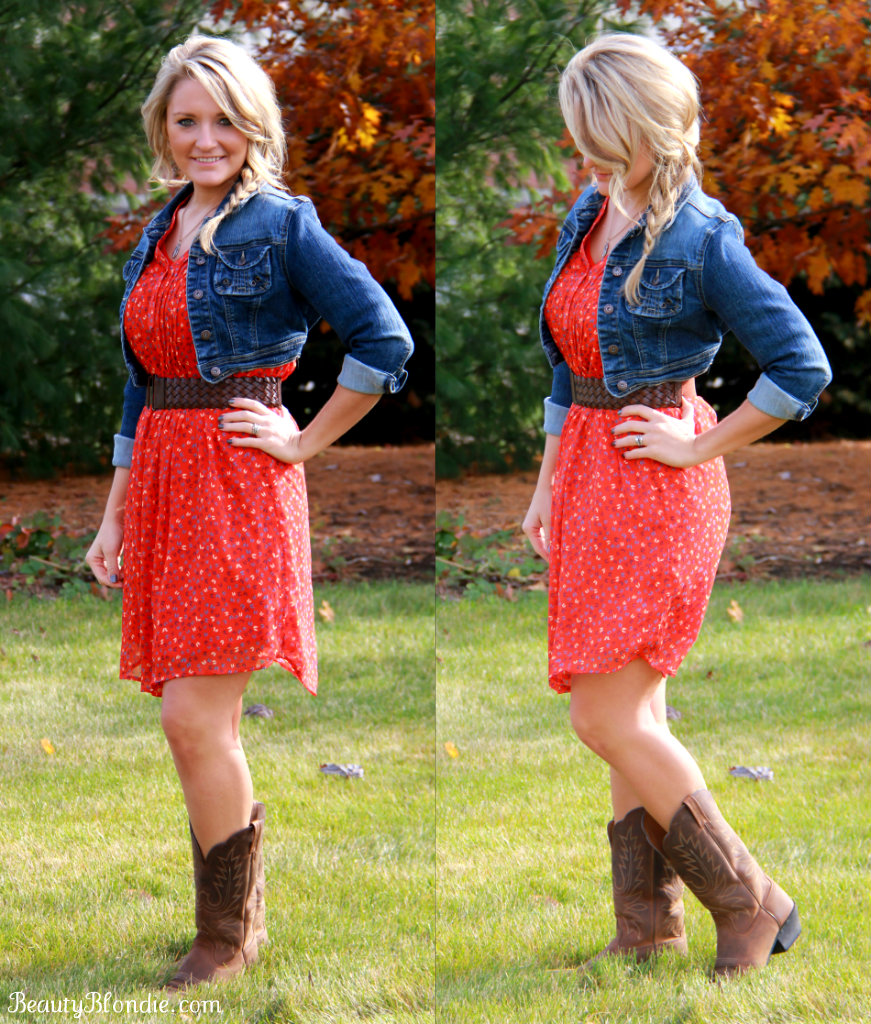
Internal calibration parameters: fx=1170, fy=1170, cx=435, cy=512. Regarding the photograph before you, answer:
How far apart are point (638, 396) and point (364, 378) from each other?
453 millimetres

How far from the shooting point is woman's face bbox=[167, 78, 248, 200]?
1.92m

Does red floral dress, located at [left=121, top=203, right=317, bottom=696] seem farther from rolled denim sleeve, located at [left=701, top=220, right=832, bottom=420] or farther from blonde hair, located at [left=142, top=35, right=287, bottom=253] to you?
rolled denim sleeve, located at [left=701, top=220, right=832, bottom=420]

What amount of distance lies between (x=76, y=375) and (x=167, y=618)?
10.7 feet

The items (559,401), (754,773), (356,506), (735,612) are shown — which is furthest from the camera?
(356,506)

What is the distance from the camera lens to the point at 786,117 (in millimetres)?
4645

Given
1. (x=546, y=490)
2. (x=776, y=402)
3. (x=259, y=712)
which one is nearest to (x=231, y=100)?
(x=546, y=490)

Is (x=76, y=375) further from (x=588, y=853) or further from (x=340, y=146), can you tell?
(x=588, y=853)

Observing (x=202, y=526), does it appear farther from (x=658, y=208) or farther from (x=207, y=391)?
(x=658, y=208)

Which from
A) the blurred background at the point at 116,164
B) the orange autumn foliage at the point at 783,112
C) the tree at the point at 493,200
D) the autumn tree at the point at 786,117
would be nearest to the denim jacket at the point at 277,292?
the tree at the point at 493,200

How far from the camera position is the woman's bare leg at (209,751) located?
201cm

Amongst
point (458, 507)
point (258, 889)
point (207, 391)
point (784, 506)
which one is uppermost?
point (207, 391)

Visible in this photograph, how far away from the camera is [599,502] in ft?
6.35

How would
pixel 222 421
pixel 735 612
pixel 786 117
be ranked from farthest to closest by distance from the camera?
pixel 786 117
pixel 735 612
pixel 222 421

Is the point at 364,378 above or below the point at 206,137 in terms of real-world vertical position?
below
